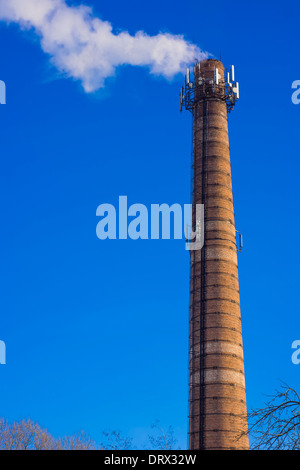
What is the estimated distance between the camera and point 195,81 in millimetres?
48969

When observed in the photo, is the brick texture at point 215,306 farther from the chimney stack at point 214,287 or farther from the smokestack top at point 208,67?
the smokestack top at point 208,67

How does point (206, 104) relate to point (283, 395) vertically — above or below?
above

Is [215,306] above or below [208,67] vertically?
below

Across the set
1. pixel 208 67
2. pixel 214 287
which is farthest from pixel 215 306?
pixel 208 67

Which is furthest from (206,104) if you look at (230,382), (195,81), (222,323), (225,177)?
(230,382)

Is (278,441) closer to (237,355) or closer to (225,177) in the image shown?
(237,355)

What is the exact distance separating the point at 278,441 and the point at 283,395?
2.52ft

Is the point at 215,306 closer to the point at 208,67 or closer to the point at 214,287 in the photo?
the point at 214,287

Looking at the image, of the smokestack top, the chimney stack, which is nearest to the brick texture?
the chimney stack

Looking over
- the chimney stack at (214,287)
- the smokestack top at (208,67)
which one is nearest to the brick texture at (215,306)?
the chimney stack at (214,287)

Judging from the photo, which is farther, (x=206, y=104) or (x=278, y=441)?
(x=206, y=104)

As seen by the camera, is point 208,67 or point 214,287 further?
point 208,67

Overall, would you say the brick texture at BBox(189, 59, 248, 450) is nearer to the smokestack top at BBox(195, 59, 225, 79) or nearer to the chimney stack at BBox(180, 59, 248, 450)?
the chimney stack at BBox(180, 59, 248, 450)

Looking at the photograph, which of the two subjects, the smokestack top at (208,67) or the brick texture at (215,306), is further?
the smokestack top at (208,67)
